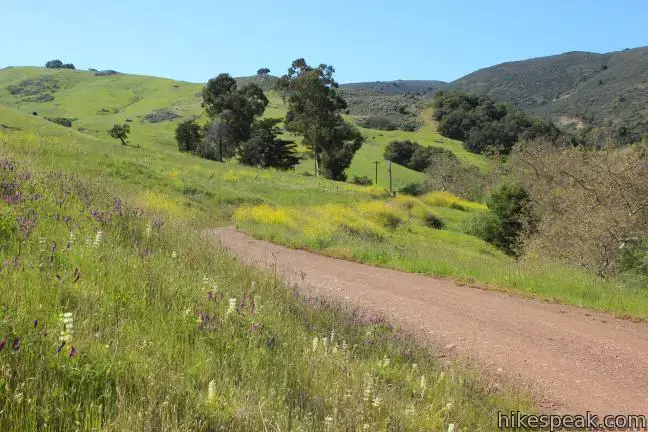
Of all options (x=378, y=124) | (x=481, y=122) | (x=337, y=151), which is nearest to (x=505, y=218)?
(x=337, y=151)

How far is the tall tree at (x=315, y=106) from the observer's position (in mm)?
56969

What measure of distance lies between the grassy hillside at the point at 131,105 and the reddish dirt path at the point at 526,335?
5638 cm

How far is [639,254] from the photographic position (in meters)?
13.7

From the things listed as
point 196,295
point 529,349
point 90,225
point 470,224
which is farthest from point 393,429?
point 470,224

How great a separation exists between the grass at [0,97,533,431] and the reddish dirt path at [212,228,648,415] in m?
0.81

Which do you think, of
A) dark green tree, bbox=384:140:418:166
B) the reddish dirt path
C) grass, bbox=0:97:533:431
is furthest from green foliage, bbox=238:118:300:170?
grass, bbox=0:97:533:431

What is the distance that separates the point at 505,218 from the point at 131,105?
13202 centimetres

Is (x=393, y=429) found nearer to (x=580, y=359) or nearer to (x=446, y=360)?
(x=446, y=360)

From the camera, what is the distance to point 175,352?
11.6 feet

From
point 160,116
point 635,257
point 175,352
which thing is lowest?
point 635,257

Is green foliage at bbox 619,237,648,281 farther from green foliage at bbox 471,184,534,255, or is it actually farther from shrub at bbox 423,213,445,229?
shrub at bbox 423,213,445,229

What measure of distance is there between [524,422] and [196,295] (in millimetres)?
3053

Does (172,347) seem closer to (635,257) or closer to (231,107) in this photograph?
(635,257)

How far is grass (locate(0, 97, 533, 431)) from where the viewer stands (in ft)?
9.18
